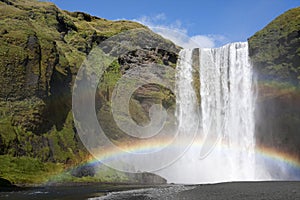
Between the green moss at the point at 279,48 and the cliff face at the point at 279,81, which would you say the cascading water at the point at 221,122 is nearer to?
the cliff face at the point at 279,81

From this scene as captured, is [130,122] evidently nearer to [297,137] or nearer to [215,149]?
[215,149]

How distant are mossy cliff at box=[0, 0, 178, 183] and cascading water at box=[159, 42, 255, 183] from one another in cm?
727

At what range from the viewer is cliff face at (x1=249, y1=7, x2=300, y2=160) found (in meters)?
48.8

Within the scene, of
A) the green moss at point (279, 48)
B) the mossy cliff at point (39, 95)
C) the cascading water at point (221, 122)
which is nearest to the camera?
the mossy cliff at point (39, 95)

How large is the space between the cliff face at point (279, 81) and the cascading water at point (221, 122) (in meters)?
1.90

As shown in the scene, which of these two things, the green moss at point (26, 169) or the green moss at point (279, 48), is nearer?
the green moss at point (26, 169)

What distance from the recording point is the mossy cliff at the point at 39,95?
47663 mm

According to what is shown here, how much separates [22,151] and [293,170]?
33.8 metres

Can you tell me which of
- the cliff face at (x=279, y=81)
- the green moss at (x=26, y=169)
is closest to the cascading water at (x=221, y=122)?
the cliff face at (x=279, y=81)

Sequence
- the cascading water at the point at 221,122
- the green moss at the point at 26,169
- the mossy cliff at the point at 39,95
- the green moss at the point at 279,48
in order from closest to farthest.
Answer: the green moss at the point at 26,169
the mossy cliff at the point at 39,95
the green moss at the point at 279,48
the cascading water at the point at 221,122

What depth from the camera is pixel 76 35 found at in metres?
76.3

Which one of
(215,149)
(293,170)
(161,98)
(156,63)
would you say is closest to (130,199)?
(293,170)

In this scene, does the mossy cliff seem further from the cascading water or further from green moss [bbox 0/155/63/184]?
the cascading water

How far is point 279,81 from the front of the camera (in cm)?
5012
